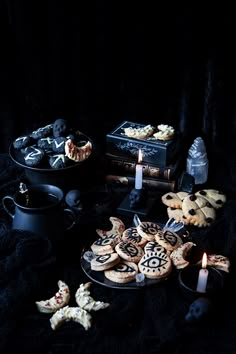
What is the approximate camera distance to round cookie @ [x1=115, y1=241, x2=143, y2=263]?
3.37ft

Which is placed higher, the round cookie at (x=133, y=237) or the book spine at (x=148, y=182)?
the round cookie at (x=133, y=237)

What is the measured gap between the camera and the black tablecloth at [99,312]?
2.92ft

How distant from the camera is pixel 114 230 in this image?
1.15 m

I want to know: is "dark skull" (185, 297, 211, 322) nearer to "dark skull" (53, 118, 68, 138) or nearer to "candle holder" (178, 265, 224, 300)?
"candle holder" (178, 265, 224, 300)

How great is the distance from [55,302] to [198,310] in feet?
0.88

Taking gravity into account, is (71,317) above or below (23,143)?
below

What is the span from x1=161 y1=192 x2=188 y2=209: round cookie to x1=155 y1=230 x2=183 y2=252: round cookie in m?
0.16

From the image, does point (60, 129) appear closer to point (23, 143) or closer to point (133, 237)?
point (23, 143)

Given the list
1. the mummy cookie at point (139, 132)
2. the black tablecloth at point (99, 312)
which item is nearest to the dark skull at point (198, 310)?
the black tablecloth at point (99, 312)

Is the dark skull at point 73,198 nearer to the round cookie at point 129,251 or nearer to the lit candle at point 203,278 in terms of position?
the round cookie at point 129,251

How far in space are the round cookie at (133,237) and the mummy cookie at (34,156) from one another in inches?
11.5

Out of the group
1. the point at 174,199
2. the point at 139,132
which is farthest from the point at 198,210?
the point at 139,132

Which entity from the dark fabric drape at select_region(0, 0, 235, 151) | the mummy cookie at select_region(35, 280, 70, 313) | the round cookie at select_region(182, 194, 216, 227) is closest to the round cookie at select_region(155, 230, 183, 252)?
the round cookie at select_region(182, 194, 216, 227)

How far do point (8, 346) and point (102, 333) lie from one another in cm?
17
